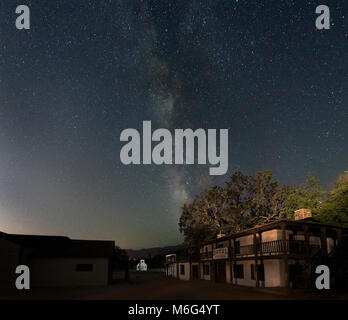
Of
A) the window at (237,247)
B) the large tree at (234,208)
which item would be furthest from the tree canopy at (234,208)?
the window at (237,247)

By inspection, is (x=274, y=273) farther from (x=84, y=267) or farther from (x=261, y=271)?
(x=84, y=267)

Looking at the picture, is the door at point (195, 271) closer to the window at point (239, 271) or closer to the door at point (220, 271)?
the door at point (220, 271)

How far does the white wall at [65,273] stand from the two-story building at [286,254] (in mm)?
11530

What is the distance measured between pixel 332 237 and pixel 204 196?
2657 cm

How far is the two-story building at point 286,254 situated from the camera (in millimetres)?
22844

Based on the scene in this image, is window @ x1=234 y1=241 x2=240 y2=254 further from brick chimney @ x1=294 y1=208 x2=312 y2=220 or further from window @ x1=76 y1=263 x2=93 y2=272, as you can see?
window @ x1=76 y1=263 x2=93 y2=272

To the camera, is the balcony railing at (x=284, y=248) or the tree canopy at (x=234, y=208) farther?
the tree canopy at (x=234, y=208)

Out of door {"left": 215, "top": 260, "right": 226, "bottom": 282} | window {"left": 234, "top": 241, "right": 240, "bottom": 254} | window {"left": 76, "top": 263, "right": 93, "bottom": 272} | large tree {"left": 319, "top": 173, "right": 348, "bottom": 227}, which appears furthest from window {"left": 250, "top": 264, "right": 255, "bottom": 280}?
window {"left": 76, "top": 263, "right": 93, "bottom": 272}

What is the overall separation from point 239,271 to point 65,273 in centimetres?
1615

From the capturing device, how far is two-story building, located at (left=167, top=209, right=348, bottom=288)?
899 inches

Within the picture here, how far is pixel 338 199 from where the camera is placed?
31.9 m
